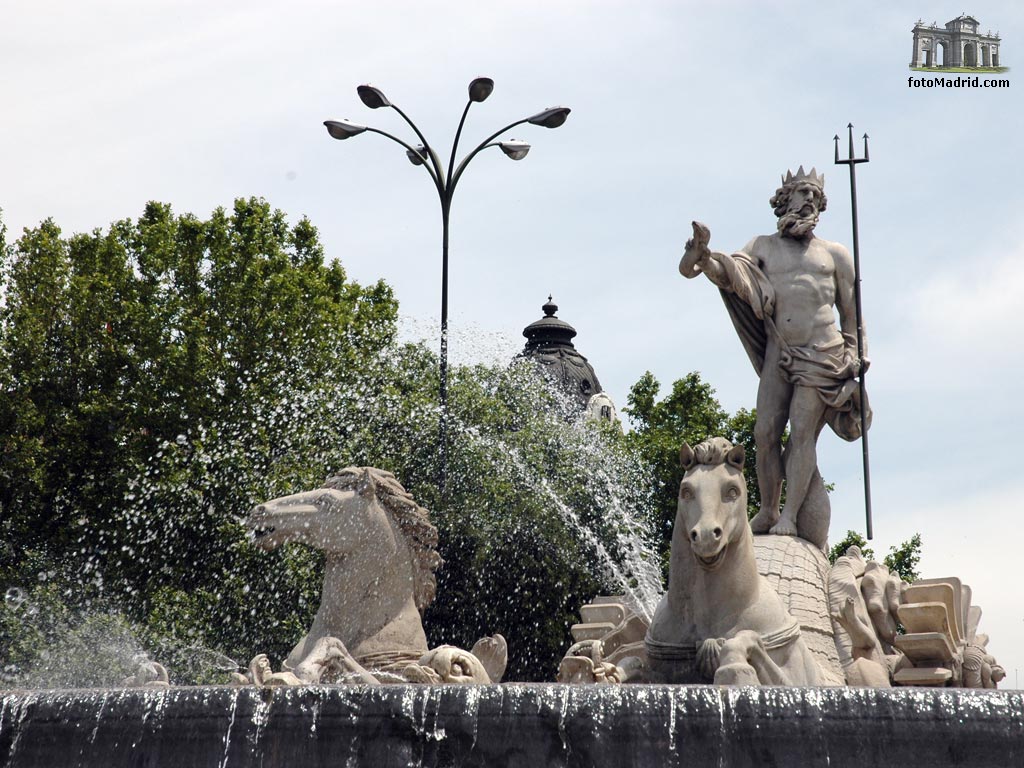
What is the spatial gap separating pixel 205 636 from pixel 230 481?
6.78ft

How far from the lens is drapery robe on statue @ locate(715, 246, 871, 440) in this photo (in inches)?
414

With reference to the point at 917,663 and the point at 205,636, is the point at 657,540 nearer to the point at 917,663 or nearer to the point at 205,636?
the point at 205,636

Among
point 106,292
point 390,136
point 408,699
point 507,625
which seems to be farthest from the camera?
point 106,292

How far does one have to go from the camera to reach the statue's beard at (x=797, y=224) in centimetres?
1061

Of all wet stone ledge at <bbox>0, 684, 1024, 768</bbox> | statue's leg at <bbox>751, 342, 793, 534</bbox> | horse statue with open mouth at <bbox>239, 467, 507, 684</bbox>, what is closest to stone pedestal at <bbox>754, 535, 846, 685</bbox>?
statue's leg at <bbox>751, 342, 793, 534</bbox>

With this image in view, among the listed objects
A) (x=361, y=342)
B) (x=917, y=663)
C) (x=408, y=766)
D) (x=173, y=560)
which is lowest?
(x=408, y=766)

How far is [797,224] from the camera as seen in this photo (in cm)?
1060

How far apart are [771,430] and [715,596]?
9.05 feet

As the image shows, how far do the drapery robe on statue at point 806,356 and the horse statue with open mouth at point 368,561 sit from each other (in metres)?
2.87

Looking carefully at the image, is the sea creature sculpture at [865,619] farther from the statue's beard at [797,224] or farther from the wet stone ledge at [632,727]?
the wet stone ledge at [632,727]

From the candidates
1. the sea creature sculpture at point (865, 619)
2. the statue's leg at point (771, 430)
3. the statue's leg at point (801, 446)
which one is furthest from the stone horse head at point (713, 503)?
the statue's leg at point (771, 430)

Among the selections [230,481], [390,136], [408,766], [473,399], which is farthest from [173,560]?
[408,766]

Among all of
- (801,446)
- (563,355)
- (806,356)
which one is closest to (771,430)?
(801,446)

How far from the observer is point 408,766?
233 inches
